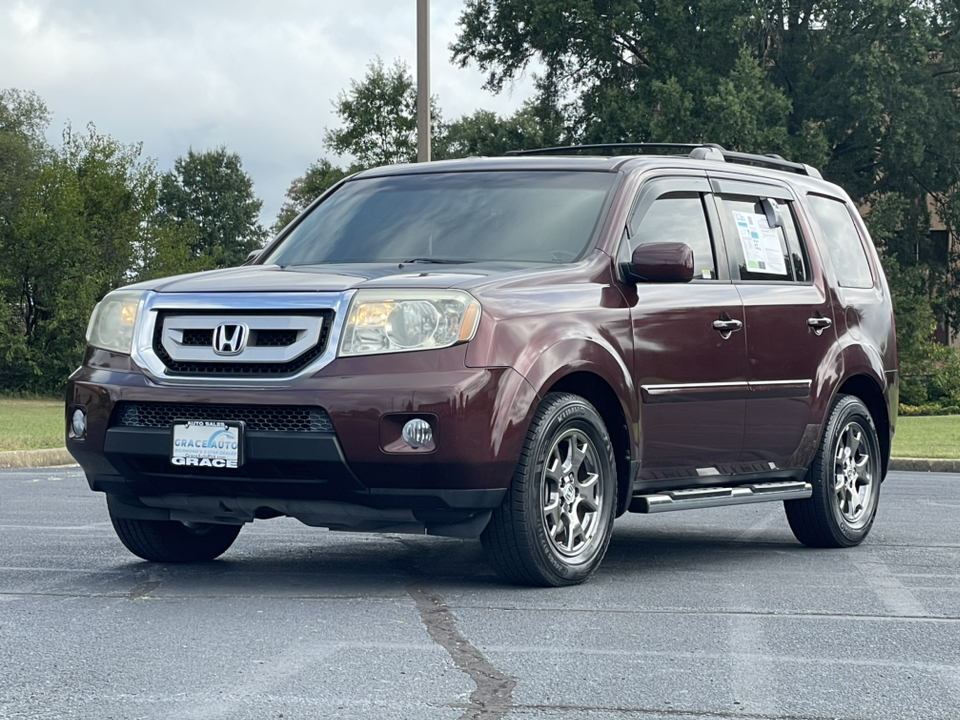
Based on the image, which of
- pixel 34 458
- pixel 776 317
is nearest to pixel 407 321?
pixel 776 317

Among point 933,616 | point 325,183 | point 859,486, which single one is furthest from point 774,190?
point 325,183

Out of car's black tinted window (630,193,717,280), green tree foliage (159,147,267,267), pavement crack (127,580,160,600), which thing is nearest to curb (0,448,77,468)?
pavement crack (127,580,160,600)

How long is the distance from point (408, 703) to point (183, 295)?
267cm

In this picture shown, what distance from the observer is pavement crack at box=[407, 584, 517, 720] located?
433 centimetres

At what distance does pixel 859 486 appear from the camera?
29.0 ft

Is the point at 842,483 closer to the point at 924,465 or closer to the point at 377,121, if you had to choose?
the point at 924,465

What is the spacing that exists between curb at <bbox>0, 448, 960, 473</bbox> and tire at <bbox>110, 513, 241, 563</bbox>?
756 cm

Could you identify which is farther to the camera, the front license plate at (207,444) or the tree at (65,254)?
the tree at (65,254)

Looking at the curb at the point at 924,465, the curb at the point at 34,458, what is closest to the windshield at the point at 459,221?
the curb at the point at 34,458

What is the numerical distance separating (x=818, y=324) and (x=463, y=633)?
3548 millimetres

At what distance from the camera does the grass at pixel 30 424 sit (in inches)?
677

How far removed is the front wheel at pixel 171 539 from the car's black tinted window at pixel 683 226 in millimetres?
2442

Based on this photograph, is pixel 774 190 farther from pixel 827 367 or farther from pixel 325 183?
pixel 325 183

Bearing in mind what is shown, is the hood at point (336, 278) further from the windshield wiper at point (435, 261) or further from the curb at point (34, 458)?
the curb at point (34, 458)
